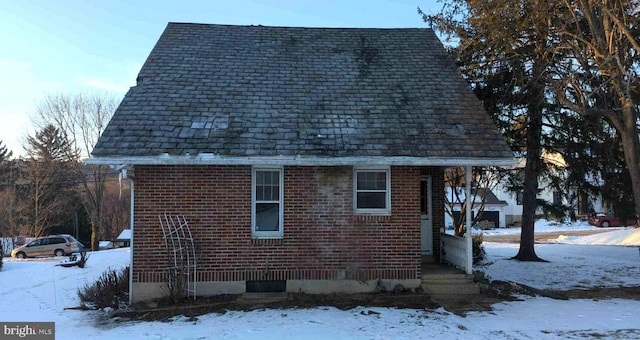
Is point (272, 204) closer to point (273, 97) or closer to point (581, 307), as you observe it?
point (273, 97)

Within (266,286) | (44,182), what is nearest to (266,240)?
(266,286)

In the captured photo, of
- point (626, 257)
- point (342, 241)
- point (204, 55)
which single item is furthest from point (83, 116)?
point (626, 257)

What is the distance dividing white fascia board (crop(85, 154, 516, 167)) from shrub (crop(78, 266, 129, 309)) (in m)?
2.69

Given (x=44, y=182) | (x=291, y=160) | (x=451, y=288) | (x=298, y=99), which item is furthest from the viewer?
(x=44, y=182)

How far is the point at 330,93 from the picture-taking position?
1133cm

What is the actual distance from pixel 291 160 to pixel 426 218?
4.53 metres

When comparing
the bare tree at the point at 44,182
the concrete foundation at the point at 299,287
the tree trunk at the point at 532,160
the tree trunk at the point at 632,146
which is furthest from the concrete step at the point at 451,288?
the bare tree at the point at 44,182

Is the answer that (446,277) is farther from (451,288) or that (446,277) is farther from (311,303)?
(311,303)

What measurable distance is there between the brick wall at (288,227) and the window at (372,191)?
13cm

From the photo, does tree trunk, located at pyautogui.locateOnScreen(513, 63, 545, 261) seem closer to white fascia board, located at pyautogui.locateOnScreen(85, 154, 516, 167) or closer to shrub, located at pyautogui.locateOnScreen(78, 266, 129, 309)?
white fascia board, located at pyautogui.locateOnScreen(85, 154, 516, 167)

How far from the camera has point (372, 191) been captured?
32.6ft

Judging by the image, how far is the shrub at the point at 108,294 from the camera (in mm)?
9351

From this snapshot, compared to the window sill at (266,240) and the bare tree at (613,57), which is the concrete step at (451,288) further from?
the bare tree at (613,57)

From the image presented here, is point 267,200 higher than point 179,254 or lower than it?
higher
